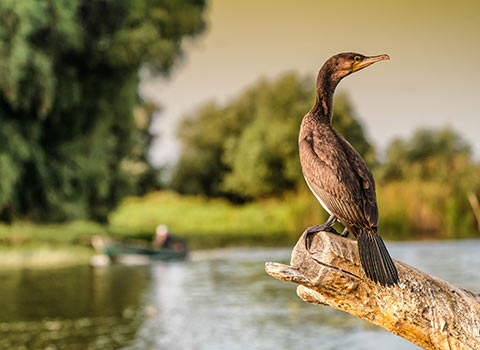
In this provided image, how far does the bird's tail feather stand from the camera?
3.26 metres

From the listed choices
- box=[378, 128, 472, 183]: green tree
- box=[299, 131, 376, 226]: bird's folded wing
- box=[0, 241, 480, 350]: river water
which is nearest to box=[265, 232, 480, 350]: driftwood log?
box=[299, 131, 376, 226]: bird's folded wing

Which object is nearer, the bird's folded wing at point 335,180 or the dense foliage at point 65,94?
the bird's folded wing at point 335,180

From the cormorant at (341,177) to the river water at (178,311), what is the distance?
8148mm

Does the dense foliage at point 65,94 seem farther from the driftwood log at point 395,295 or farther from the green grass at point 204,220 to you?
the driftwood log at point 395,295

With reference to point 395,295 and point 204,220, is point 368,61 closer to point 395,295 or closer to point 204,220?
point 395,295

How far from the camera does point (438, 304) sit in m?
3.40

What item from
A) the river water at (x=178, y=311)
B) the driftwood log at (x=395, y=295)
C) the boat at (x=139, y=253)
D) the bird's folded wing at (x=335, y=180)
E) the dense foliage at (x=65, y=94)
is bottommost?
the river water at (x=178, y=311)

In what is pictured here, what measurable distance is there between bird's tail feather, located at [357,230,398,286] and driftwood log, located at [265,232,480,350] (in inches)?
2.7

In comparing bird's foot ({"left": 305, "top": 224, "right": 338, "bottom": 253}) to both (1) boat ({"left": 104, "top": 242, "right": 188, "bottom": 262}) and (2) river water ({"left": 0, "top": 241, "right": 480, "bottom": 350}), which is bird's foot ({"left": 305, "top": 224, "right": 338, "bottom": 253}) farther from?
(1) boat ({"left": 104, "top": 242, "right": 188, "bottom": 262})

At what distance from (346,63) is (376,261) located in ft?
3.38

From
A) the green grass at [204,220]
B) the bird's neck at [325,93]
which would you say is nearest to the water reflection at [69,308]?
the bird's neck at [325,93]

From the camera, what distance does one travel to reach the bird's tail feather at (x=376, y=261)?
3262mm

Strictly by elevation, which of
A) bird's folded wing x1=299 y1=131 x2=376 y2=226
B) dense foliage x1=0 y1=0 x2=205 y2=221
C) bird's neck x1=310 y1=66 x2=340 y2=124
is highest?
dense foliage x1=0 y1=0 x2=205 y2=221

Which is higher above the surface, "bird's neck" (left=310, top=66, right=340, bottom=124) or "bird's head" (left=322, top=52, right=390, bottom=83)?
"bird's head" (left=322, top=52, right=390, bottom=83)
